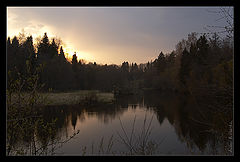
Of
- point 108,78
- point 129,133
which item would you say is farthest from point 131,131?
point 108,78

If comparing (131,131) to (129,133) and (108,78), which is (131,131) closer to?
(129,133)

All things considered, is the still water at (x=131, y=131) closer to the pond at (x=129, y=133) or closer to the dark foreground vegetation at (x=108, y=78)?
the pond at (x=129, y=133)

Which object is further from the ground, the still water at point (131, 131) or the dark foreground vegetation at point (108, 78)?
the dark foreground vegetation at point (108, 78)

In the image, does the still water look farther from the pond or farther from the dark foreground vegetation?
the dark foreground vegetation

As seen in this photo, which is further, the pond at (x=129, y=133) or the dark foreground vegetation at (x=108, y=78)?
the pond at (x=129, y=133)

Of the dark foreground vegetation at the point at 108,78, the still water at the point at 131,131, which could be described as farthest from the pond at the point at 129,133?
the dark foreground vegetation at the point at 108,78

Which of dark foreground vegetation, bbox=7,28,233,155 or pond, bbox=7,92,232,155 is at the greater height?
dark foreground vegetation, bbox=7,28,233,155

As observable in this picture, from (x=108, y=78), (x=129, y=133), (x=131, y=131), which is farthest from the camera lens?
(x=108, y=78)

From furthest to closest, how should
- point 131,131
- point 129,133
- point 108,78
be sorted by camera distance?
point 108,78 < point 131,131 < point 129,133

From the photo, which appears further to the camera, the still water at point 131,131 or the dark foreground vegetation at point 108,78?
the still water at point 131,131

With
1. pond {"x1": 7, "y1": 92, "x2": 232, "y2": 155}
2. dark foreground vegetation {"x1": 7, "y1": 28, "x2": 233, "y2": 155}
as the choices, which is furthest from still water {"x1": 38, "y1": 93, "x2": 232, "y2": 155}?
dark foreground vegetation {"x1": 7, "y1": 28, "x2": 233, "y2": 155}
